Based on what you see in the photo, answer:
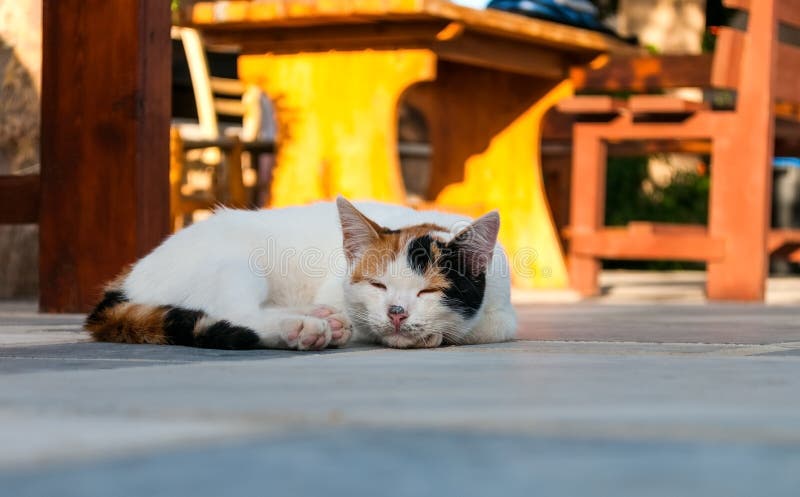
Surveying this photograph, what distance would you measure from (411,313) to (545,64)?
11.6ft

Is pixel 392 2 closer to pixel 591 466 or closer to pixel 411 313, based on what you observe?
pixel 411 313

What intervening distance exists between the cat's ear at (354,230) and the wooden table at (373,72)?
2.11 meters

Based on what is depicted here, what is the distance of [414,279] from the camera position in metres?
2.40

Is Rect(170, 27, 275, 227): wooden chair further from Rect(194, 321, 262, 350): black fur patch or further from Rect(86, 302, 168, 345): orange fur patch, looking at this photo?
Rect(194, 321, 262, 350): black fur patch

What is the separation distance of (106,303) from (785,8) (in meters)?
3.40

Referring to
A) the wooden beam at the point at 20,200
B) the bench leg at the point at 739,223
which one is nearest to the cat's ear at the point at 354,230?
the wooden beam at the point at 20,200

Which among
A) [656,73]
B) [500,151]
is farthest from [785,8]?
[500,151]

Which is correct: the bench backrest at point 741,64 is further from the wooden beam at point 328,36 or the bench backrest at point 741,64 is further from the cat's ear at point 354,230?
the cat's ear at point 354,230

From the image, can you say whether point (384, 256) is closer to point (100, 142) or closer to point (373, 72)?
point (100, 142)

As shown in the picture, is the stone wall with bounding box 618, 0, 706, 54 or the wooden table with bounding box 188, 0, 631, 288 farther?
the stone wall with bounding box 618, 0, 706, 54

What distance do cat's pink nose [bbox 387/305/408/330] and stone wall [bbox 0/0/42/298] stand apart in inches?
97.0

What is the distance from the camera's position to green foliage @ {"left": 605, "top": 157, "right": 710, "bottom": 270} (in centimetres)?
946

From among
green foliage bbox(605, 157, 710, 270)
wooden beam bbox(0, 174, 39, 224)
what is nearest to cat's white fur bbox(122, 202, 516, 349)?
wooden beam bbox(0, 174, 39, 224)

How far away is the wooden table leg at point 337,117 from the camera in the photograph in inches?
192
